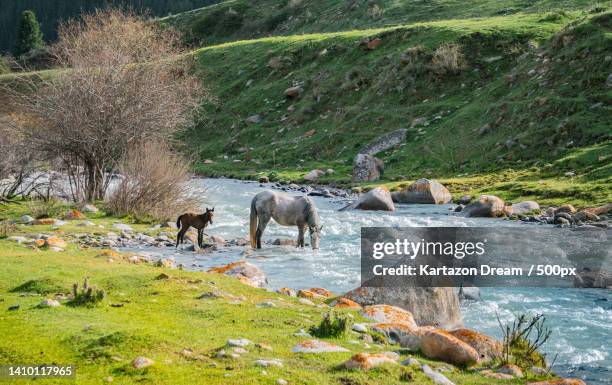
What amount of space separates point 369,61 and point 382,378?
55.7m

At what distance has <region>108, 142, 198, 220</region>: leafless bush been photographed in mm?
27453

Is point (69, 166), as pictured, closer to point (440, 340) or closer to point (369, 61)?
point (440, 340)

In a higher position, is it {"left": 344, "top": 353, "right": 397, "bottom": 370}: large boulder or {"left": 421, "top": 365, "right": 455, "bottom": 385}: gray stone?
{"left": 344, "top": 353, "right": 397, "bottom": 370}: large boulder

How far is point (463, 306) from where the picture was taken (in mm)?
15469

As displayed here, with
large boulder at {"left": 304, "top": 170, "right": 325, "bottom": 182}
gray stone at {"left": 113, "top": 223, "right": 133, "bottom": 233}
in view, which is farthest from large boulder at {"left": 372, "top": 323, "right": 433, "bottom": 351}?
large boulder at {"left": 304, "top": 170, "right": 325, "bottom": 182}

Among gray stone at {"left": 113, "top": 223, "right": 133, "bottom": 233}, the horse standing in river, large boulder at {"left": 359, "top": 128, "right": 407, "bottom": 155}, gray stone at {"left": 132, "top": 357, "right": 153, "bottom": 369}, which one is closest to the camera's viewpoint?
gray stone at {"left": 132, "top": 357, "right": 153, "bottom": 369}

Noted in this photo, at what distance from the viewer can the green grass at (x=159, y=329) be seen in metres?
8.41

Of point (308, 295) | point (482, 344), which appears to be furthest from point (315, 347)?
point (308, 295)

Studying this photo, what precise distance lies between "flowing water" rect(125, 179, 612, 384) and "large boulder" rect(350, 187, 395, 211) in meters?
0.63

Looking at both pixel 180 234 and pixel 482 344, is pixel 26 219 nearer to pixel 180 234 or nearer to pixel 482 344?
pixel 180 234

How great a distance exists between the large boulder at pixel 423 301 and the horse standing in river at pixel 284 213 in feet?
28.7

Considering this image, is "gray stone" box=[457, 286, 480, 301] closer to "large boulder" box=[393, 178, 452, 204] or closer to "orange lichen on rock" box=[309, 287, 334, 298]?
"orange lichen on rock" box=[309, 287, 334, 298]

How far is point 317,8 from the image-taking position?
341 feet

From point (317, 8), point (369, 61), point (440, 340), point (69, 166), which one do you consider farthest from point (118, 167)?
point (317, 8)
